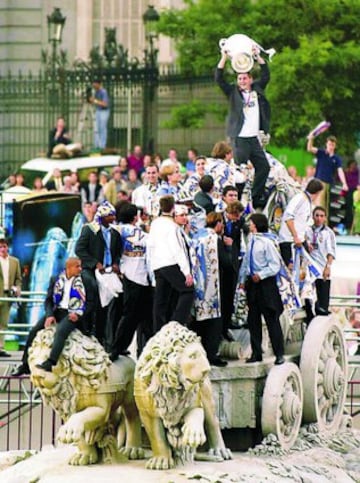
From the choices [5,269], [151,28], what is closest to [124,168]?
[151,28]

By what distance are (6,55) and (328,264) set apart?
30466 millimetres

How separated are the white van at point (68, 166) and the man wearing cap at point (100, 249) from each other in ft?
64.8

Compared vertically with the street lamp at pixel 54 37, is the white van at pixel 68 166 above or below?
below

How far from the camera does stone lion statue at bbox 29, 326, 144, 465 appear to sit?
98.7ft

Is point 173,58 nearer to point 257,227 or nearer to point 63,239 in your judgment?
point 63,239

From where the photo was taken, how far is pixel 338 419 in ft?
112

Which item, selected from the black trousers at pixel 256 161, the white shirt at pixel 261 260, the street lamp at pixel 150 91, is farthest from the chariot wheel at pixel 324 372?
the street lamp at pixel 150 91

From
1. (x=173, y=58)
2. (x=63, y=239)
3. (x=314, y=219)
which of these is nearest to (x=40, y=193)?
(x=63, y=239)

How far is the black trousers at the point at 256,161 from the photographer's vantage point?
33812 millimetres

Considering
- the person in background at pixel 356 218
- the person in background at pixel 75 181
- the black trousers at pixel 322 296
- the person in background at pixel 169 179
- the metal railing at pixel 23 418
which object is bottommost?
the metal railing at pixel 23 418

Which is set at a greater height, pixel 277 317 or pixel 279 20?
pixel 279 20

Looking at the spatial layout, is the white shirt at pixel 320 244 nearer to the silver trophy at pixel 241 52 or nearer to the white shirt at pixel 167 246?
the silver trophy at pixel 241 52

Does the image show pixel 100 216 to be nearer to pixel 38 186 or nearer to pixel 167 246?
pixel 167 246

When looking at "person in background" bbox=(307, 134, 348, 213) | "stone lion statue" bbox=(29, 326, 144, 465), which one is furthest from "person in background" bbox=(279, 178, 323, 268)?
"person in background" bbox=(307, 134, 348, 213)
